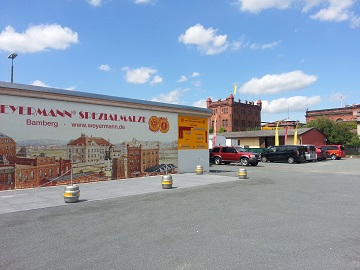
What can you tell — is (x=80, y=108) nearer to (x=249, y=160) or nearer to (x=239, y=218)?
(x=239, y=218)

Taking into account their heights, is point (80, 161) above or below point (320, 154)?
above

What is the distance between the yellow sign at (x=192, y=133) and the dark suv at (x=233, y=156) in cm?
787

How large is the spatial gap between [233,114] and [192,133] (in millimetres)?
85619

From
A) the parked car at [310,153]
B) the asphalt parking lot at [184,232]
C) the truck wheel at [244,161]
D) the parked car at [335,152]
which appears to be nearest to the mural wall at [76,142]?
the asphalt parking lot at [184,232]

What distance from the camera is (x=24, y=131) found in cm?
1285

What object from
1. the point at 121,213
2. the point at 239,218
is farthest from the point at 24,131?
the point at 239,218

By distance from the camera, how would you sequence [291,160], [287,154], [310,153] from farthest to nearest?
[310,153] < [287,154] < [291,160]

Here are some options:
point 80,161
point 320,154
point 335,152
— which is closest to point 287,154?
point 320,154

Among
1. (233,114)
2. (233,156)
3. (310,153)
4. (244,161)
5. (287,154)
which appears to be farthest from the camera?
(233,114)

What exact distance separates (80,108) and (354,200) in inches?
468

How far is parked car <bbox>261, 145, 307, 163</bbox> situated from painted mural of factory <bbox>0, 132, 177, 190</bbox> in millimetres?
16965

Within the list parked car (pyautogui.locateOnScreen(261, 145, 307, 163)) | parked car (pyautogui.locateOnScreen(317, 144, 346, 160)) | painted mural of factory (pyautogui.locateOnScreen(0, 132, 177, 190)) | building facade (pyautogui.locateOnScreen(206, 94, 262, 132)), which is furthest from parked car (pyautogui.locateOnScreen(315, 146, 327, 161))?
building facade (pyautogui.locateOnScreen(206, 94, 262, 132))

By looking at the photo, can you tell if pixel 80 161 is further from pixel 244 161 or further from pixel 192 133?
pixel 244 161

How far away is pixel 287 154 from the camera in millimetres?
31766
